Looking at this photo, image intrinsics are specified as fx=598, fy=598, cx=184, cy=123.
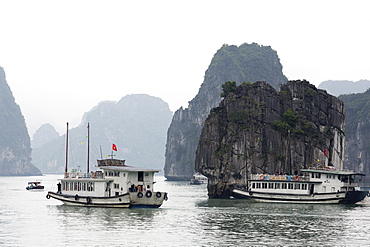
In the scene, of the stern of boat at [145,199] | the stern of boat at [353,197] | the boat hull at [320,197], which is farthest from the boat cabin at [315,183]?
the stern of boat at [145,199]

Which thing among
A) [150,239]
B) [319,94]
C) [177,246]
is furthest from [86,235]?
[319,94]

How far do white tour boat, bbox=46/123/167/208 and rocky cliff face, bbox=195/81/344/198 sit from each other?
24956 mm

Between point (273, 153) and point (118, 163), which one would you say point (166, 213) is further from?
point (273, 153)

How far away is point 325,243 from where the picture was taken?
124 ft

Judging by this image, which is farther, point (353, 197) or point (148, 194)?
point (353, 197)

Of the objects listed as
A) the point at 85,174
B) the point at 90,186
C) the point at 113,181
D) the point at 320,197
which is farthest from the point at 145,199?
the point at 320,197

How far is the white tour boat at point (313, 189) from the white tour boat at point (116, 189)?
16.4 meters

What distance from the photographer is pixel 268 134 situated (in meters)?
85.5

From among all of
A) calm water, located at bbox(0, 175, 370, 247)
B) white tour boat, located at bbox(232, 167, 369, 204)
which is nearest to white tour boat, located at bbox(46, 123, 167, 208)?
calm water, located at bbox(0, 175, 370, 247)

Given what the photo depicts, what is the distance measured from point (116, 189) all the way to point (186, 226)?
15958 mm

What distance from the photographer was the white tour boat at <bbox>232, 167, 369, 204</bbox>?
227 feet

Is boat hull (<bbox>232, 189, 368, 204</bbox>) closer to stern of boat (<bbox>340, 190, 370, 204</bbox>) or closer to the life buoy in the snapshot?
stern of boat (<bbox>340, 190, 370, 204</bbox>)

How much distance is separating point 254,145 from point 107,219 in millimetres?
38188

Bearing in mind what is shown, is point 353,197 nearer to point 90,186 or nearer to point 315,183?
point 315,183
